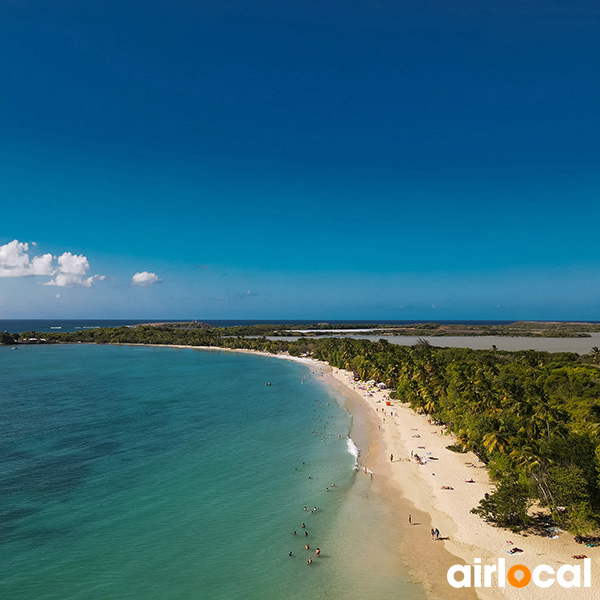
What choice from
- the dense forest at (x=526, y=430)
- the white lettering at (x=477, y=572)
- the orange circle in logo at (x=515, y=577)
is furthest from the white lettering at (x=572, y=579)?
the white lettering at (x=477, y=572)

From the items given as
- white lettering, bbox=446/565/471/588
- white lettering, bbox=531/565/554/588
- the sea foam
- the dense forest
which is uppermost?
the dense forest

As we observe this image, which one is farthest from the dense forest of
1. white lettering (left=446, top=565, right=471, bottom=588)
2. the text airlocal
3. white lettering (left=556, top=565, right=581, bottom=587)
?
white lettering (left=446, top=565, right=471, bottom=588)

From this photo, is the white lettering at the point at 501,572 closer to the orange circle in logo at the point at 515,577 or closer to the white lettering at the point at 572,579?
the orange circle in logo at the point at 515,577

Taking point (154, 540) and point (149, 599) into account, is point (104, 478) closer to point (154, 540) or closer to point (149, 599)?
point (154, 540)

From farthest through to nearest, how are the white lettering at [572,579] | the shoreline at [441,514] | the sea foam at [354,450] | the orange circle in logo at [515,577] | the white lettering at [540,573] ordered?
the sea foam at [354,450] < the shoreline at [441,514] < the orange circle in logo at [515,577] < the white lettering at [540,573] < the white lettering at [572,579]

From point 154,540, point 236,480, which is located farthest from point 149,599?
point 236,480

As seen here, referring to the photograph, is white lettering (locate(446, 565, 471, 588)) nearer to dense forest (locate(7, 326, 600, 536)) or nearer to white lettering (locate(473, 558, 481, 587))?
white lettering (locate(473, 558, 481, 587))
